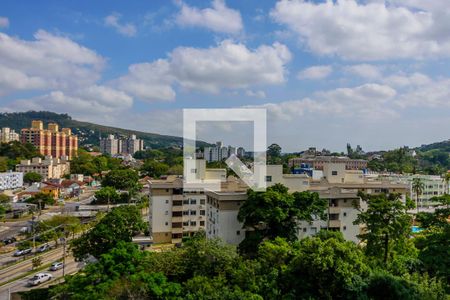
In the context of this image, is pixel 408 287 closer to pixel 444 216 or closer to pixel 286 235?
pixel 444 216

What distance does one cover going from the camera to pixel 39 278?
1553 cm

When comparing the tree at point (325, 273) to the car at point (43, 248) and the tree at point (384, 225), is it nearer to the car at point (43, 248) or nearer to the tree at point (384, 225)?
the tree at point (384, 225)

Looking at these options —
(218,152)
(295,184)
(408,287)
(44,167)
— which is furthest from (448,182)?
(44,167)

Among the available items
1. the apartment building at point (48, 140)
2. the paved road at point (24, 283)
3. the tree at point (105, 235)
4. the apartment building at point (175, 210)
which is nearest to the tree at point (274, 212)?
the tree at point (105, 235)

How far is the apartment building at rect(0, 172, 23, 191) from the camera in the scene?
4447 centimetres

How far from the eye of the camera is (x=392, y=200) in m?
12.4

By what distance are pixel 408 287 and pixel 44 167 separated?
53.2 metres

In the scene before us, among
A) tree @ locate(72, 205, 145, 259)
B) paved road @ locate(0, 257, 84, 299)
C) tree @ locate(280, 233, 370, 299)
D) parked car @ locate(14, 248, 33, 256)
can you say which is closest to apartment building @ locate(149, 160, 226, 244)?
tree @ locate(72, 205, 145, 259)

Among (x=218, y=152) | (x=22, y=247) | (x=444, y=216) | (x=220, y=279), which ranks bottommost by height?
(x=22, y=247)

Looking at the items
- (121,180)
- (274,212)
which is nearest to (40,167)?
(121,180)

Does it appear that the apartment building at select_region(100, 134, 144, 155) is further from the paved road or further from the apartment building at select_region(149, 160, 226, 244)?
the paved road

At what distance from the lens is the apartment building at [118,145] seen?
111 metres

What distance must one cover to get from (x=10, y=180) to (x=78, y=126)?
110 metres

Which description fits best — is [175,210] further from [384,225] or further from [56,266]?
[384,225]
